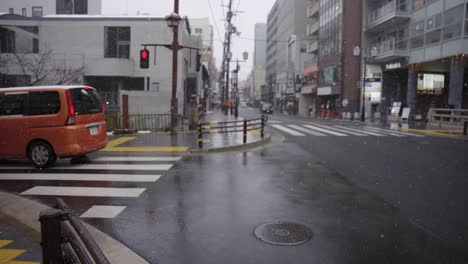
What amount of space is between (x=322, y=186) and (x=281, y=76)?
296 feet

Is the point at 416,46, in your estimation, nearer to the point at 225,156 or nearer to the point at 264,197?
the point at 225,156

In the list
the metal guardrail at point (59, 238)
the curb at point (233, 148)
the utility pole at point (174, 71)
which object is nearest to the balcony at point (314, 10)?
the utility pole at point (174, 71)

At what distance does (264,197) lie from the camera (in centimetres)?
687

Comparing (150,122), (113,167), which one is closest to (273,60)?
(150,122)

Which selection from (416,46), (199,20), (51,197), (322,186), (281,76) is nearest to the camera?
(51,197)

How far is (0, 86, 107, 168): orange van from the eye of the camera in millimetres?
9102

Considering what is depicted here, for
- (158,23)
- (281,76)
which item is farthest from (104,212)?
(281,76)

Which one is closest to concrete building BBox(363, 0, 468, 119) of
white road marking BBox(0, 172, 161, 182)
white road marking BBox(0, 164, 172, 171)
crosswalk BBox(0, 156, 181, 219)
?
crosswalk BBox(0, 156, 181, 219)

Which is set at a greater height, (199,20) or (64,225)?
(199,20)

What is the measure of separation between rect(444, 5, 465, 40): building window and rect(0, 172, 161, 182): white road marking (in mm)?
28439

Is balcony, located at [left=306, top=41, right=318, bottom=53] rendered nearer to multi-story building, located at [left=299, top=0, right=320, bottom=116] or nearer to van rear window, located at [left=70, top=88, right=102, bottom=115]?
multi-story building, located at [left=299, top=0, right=320, bottom=116]

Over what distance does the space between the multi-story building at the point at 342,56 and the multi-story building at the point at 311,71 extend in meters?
Answer: 5.86

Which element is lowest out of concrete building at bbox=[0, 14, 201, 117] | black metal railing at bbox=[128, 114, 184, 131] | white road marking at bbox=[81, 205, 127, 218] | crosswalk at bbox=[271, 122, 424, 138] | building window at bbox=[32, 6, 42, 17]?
white road marking at bbox=[81, 205, 127, 218]

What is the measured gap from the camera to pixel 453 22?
2880 cm
